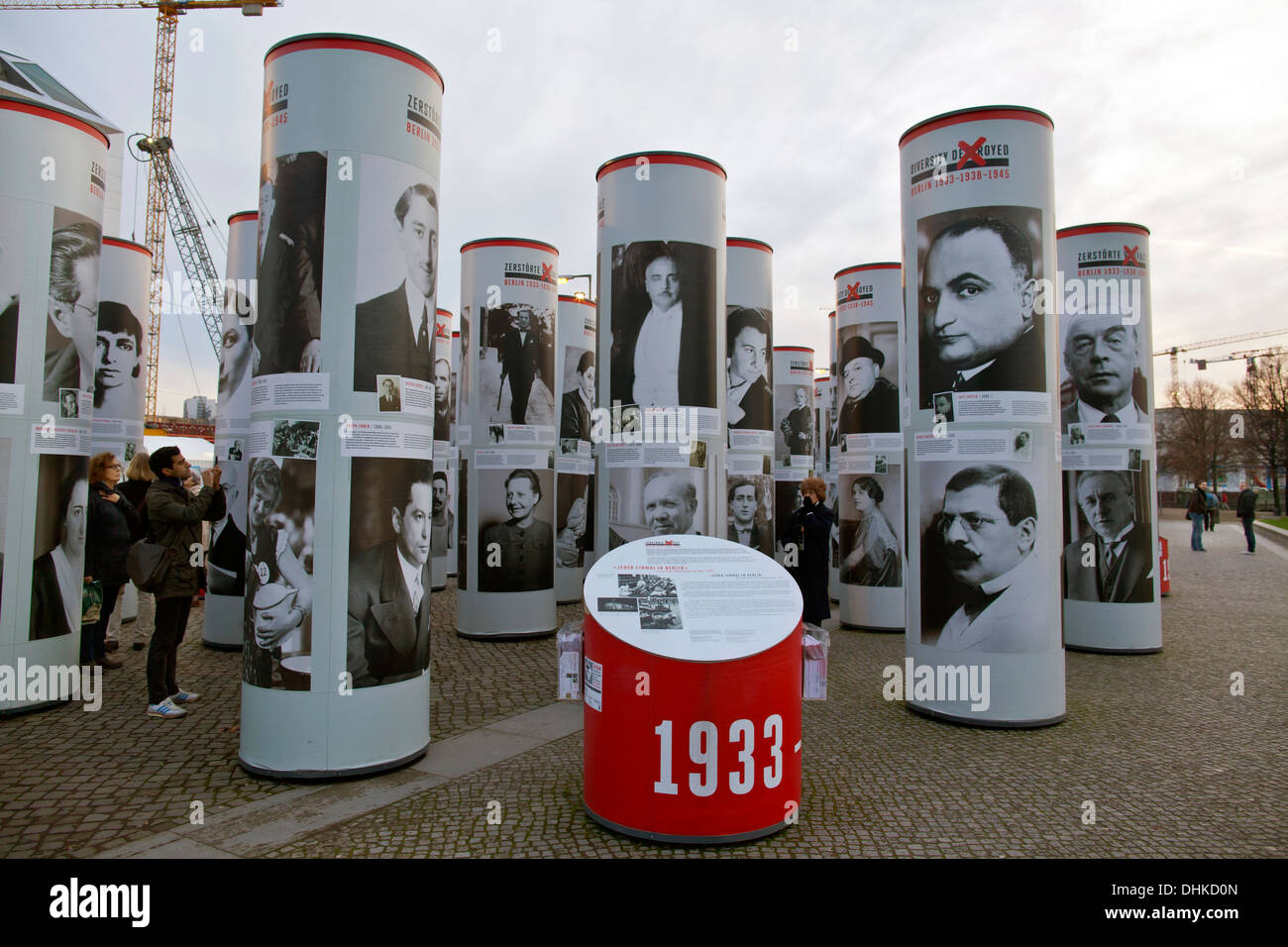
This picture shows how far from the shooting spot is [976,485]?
670cm

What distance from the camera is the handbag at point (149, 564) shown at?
6.27m

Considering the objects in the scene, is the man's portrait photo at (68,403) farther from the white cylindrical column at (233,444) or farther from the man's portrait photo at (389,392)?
the man's portrait photo at (389,392)

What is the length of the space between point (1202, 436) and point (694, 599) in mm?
55761

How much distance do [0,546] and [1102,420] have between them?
10898 mm

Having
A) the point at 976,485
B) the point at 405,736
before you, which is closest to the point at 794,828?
the point at 405,736

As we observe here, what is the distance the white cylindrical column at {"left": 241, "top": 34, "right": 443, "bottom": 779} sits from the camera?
204 inches

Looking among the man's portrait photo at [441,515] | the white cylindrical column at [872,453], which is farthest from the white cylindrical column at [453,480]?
the white cylindrical column at [872,453]

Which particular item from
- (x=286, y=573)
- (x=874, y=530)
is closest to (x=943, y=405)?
(x=874, y=530)

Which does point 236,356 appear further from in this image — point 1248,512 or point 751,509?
point 1248,512

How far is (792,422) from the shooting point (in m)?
15.2

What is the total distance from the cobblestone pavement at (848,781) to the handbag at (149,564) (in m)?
1.09

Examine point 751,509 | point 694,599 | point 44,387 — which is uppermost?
point 44,387

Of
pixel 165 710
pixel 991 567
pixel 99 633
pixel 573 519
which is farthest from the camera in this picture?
pixel 573 519

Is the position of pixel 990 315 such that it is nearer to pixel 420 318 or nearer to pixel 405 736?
pixel 420 318
